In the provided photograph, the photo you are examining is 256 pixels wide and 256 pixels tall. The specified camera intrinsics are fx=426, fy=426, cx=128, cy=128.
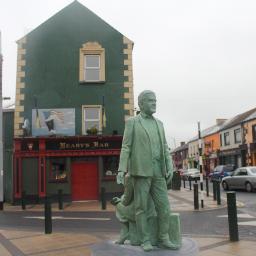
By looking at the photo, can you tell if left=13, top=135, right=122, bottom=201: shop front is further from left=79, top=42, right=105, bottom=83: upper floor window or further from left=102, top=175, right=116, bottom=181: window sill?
left=79, top=42, right=105, bottom=83: upper floor window

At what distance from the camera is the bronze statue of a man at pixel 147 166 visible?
6.18 metres

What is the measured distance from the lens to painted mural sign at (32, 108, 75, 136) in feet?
69.5

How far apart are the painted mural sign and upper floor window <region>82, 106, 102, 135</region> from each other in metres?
0.61

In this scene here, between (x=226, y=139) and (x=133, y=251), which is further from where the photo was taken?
(x=226, y=139)

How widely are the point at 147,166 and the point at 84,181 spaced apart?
1525 cm

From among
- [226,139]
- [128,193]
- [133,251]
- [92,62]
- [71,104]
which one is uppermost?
[92,62]

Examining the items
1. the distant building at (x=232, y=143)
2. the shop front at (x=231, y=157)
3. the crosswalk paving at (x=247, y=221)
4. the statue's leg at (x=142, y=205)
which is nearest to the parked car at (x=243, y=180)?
the crosswalk paving at (x=247, y=221)

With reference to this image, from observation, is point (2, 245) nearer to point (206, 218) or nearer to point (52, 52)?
point (206, 218)

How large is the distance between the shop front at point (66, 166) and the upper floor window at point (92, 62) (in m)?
3.35

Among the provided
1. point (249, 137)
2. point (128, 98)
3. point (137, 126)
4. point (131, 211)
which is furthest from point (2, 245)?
point (249, 137)

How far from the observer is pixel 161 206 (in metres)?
6.26

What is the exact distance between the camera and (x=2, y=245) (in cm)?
890

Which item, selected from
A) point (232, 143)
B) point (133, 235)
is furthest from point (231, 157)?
point (133, 235)

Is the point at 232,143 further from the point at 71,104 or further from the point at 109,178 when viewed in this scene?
the point at 71,104
